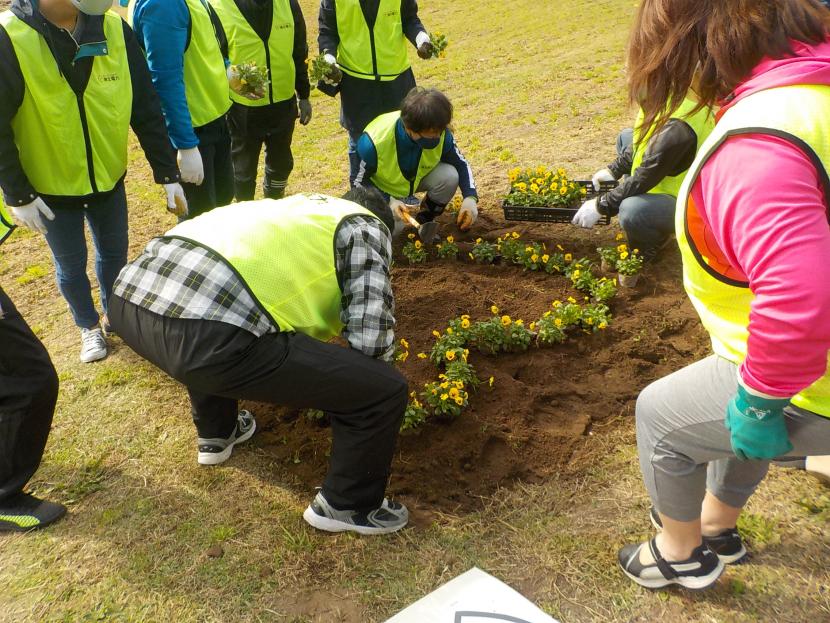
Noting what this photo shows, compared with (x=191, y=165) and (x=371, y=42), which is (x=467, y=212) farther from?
(x=191, y=165)

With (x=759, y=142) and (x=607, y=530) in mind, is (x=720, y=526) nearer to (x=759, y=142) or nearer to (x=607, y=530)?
(x=607, y=530)

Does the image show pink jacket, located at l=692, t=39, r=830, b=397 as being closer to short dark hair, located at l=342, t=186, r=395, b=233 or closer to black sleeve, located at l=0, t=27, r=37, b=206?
short dark hair, located at l=342, t=186, r=395, b=233

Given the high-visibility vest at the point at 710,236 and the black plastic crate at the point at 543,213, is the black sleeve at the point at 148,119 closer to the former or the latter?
the black plastic crate at the point at 543,213

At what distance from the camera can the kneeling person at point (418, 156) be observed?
407 cm

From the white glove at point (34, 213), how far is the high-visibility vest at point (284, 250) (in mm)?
1260

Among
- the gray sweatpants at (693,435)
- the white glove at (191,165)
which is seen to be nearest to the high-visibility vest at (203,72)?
the white glove at (191,165)

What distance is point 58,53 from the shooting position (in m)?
3.04

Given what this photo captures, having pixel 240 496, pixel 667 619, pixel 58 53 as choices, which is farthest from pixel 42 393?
pixel 667 619

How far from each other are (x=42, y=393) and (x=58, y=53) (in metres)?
1.56

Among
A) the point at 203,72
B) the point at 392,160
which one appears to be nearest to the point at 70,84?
the point at 203,72

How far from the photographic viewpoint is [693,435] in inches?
75.2

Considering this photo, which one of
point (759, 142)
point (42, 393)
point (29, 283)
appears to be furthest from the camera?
point (29, 283)

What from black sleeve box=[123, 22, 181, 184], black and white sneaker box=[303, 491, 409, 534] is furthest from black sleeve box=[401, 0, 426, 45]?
black and white sneaker box=[303, 491, 409, 534]

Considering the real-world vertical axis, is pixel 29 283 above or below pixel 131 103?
below
